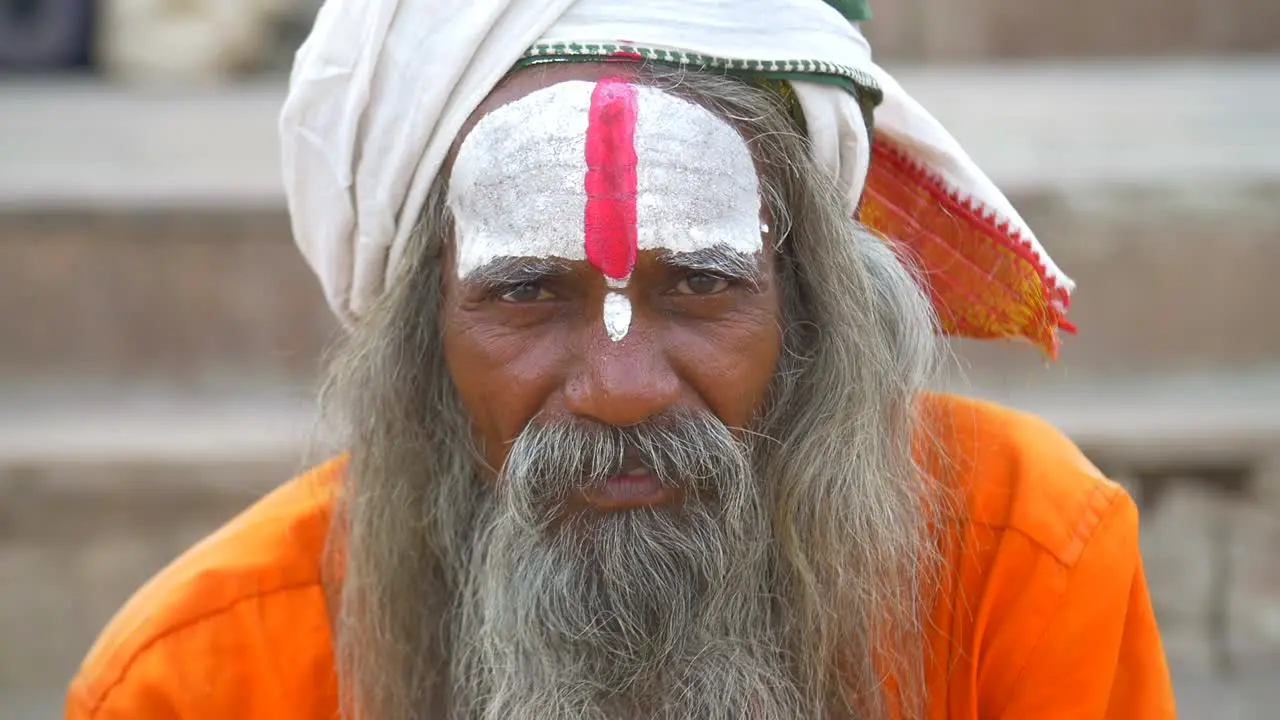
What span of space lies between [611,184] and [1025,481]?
803 millimetres

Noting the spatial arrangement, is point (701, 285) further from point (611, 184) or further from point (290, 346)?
point (290, 346)

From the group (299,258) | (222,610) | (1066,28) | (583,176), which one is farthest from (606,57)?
(1066,28)

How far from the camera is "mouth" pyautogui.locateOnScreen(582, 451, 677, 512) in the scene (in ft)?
6.09

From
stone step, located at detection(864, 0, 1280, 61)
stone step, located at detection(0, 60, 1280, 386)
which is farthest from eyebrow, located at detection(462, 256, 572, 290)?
stone step, located at detection(864, 0, 1280, 61)

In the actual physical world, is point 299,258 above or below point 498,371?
below

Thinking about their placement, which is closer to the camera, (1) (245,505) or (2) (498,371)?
(2) (498,371)

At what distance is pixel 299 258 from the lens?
12.8 ft

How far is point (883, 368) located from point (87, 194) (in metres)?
2.74

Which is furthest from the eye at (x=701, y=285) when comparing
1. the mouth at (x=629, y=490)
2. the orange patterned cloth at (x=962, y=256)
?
the orange patterned cloth at (x=962, y=256)

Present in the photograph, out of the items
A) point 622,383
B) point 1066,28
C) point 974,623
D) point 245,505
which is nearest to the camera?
point 622,383

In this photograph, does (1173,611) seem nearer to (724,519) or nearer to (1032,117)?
(1032,117)

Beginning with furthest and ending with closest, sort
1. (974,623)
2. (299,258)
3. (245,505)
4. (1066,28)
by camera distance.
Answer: (1066,28) → (299,258) → (245,505) → (974,623)

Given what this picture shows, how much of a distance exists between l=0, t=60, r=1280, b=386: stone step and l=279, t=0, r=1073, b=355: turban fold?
5.26 ft

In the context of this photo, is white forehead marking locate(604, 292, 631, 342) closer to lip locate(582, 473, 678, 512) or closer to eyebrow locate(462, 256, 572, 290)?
eyebrow locate(462, 256, 572, 290)
